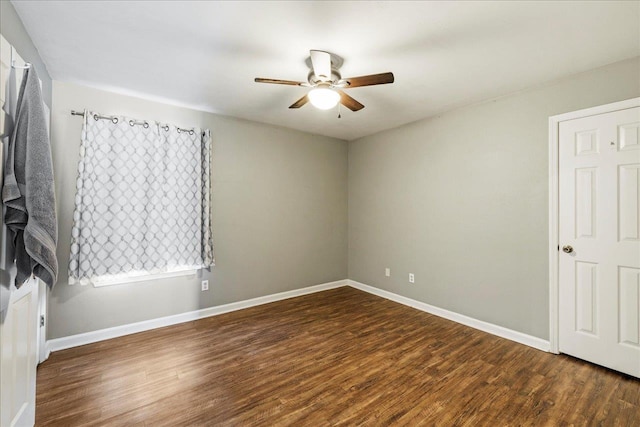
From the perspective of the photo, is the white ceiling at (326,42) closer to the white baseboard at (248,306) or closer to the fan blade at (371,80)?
the fan blade at (371,80)

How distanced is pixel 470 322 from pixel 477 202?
1.37m

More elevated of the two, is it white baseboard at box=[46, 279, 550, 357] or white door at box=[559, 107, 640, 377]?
white door at box=[559, 107, 640, 377]

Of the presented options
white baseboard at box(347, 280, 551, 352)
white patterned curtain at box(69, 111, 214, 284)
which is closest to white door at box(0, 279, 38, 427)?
white patterned curtain at box(69, 111, 214, 284)

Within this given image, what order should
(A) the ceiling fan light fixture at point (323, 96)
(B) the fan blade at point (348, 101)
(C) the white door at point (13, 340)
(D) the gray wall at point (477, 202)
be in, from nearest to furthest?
(C) the white door at point (13, 340) < (A) the ceiling fan light fixture at point (323, 96) < (B) the fan blade at point (348, 101) < (D) the gray wall at point (477, 202)

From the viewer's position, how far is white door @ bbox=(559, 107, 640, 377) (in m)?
2.17

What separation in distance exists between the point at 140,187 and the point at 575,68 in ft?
13.9

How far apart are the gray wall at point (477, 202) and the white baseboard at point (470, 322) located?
0.20 ft

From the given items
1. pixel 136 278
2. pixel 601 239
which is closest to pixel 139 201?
pixel 136 278

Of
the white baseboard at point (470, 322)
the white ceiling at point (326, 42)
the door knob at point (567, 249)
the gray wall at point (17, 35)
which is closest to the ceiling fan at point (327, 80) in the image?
the white ceiling at point (326, 42)

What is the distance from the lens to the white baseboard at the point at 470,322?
2.65 m

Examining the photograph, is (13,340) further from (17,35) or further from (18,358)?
(17,35)

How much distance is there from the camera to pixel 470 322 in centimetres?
314

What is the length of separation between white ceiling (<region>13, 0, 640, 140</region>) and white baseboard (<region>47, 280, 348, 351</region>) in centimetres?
247

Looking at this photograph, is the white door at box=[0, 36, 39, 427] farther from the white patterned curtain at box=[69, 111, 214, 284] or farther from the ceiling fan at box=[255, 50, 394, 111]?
the ceiling fan at box=[255, 50, 394, 111]
